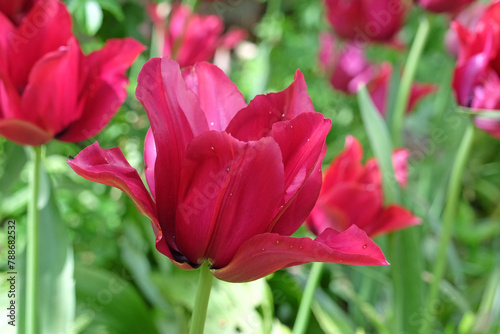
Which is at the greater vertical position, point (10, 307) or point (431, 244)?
point (10, 307)

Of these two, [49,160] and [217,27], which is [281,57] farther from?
[49,160]

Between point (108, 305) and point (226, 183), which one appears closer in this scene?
point (226, 183)

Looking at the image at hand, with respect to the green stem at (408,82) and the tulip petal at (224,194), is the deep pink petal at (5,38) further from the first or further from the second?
the green stem at (408,82)

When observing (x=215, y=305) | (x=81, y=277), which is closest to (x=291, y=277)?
(x=215, y=305)

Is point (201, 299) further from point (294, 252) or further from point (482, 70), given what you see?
point (482, 70)

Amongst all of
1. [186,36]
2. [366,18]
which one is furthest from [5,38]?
[366,18]

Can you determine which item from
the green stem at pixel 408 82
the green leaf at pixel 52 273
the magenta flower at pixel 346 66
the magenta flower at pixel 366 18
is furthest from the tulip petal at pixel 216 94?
the magenta flower at pixel 346 66
